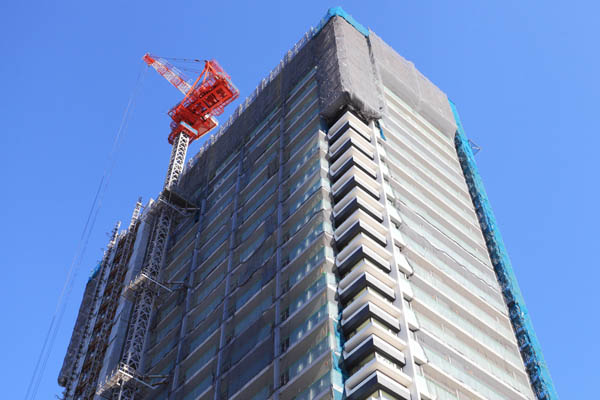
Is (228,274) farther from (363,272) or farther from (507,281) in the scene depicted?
(507,281)

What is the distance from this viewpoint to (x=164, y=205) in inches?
3302

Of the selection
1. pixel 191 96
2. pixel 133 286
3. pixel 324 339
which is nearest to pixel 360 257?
pixel 324 339

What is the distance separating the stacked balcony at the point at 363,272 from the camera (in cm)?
4572

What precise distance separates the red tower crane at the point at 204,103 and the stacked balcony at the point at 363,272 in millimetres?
47581

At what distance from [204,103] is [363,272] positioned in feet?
216

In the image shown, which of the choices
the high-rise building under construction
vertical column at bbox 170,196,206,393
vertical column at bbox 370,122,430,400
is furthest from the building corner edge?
vertical column at bbox 170,196,206,393

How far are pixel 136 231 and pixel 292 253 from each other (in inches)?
1461

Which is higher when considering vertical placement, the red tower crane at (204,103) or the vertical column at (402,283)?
the red tower crane at (204,103)

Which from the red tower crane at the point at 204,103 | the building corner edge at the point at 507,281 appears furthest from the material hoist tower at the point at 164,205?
the building corner edge at the point at 507,281

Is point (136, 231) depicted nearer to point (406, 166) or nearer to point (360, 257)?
point (406, 166)

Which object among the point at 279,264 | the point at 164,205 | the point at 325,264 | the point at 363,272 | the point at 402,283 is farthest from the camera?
the point at 164,205

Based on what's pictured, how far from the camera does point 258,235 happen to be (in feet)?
212

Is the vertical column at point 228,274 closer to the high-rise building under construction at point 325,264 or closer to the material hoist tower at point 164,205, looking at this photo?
the high-rise building under construction at point 325,264

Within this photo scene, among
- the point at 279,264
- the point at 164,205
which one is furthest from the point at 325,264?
the point at 164,205
